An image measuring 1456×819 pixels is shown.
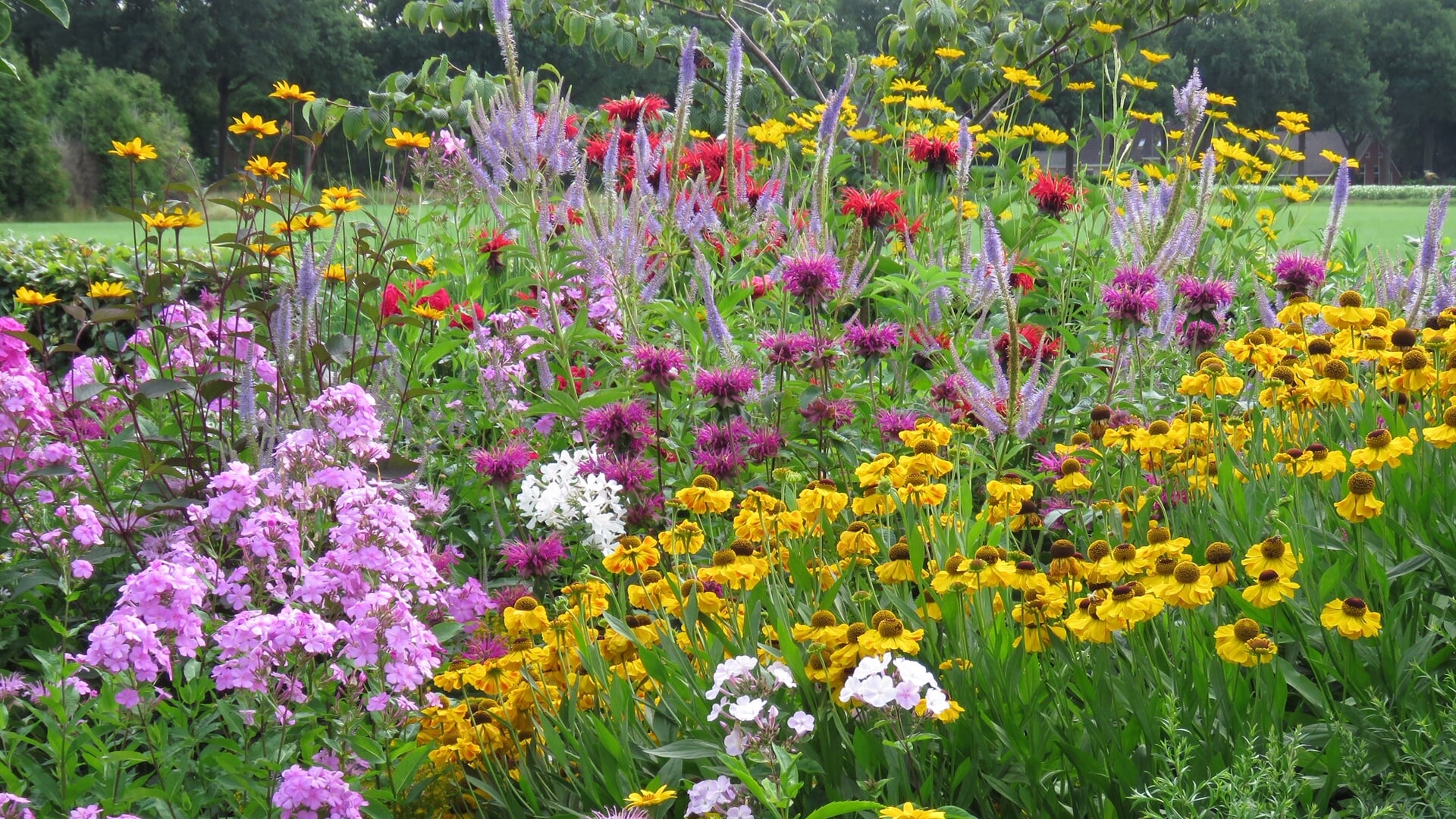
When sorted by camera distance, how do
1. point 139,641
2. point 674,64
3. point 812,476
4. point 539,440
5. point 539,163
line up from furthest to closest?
point 674,64 < point 539,163 < point 539,440 < point 812,476 < point 139,641

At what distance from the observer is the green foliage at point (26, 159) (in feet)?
86.4

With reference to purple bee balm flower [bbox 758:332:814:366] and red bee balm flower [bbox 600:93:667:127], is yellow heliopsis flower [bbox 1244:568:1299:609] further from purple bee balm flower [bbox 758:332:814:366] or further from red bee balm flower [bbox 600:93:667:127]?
red bee balm flower [bbox 600:93:667:127]

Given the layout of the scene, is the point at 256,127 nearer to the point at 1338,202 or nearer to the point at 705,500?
the point at 705,500

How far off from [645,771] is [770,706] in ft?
1.26

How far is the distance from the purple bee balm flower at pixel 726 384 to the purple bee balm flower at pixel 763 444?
0.33 feet

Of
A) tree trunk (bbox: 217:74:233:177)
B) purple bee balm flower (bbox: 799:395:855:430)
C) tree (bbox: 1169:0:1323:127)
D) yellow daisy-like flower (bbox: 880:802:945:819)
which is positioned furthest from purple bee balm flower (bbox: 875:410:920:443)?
tree (bbox: 1169:0:1323:127)

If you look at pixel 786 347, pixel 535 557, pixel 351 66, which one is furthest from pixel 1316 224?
pixel 351 66

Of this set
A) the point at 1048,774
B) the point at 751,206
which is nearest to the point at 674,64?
the point at 751,206

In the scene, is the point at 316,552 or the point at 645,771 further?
the point at 316,552

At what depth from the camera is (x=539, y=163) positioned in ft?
13.9

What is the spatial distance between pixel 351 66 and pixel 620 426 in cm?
5054

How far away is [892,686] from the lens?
150cm

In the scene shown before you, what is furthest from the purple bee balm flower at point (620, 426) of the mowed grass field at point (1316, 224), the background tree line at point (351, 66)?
the mowed grass field at point (1316, 224)

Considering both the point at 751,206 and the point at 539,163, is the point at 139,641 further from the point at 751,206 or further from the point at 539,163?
the point at 751,206
